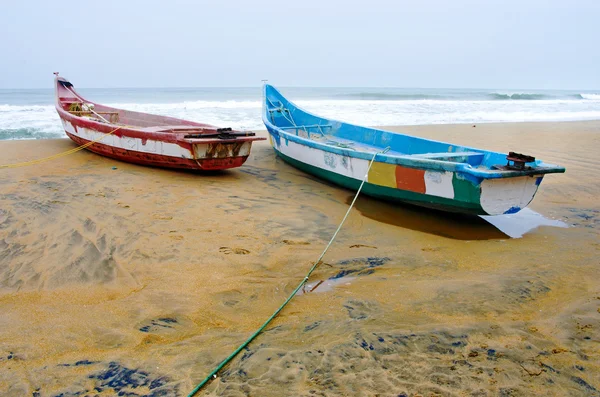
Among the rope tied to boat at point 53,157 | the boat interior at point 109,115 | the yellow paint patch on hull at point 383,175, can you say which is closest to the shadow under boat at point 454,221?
the yellow paint patch on hull at point 383,175

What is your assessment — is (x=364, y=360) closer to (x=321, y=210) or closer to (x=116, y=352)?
(x=116, y=352)

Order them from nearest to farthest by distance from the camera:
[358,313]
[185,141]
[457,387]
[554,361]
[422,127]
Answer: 1. [457,387]
2. [554,361]
3. [358,313]
4. [185,141]
5. [422,127]

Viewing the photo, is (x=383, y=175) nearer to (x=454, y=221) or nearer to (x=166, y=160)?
(x=454, y=221)

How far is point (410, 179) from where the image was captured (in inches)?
201

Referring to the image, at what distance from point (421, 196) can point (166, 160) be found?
408 cm

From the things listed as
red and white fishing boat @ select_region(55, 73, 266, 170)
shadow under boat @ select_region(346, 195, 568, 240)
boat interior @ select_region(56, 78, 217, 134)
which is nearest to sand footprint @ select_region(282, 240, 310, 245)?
shadow under boat @ select_region(346, 195, 568, 240)

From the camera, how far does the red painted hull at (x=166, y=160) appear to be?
6.77 metres

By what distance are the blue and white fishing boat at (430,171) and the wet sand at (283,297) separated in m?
0.32

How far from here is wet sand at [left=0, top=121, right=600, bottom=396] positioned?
7.82ft

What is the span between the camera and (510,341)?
267cm

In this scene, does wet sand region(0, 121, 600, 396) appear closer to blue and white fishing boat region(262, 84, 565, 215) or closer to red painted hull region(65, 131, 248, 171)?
blue and white fishing boat region(262, 84, 565, 215)

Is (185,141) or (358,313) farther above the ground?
(185,141)

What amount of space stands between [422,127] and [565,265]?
36.3ft

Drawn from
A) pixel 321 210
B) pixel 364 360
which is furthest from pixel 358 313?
pixel 321 210
